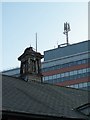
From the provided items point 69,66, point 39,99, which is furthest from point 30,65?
point 69,66

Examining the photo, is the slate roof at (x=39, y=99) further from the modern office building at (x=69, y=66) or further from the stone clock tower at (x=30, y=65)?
the modern office building at (x=69, y=66)

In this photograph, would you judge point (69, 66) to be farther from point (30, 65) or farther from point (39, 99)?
point (39, 99)

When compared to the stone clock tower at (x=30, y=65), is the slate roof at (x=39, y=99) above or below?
below

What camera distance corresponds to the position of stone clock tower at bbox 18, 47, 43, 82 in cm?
3159

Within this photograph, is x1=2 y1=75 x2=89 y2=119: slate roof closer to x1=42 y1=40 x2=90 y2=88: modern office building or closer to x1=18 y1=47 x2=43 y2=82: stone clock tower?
x1=18 y1=47 x2=43 y2=82: stone clock tower

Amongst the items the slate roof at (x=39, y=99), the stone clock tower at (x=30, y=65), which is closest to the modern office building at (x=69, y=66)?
the stone clock tower at (x=30, y=65)

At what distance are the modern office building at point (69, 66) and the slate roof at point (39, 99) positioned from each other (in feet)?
166

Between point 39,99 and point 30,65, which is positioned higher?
point 30,65

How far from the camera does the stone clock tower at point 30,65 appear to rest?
31592mm

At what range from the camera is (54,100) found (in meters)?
25.9

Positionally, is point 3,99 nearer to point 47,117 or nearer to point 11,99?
point 11,99

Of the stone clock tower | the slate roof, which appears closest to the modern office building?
the stone clock tower

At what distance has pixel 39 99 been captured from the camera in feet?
80.9

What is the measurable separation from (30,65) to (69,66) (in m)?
53.6
